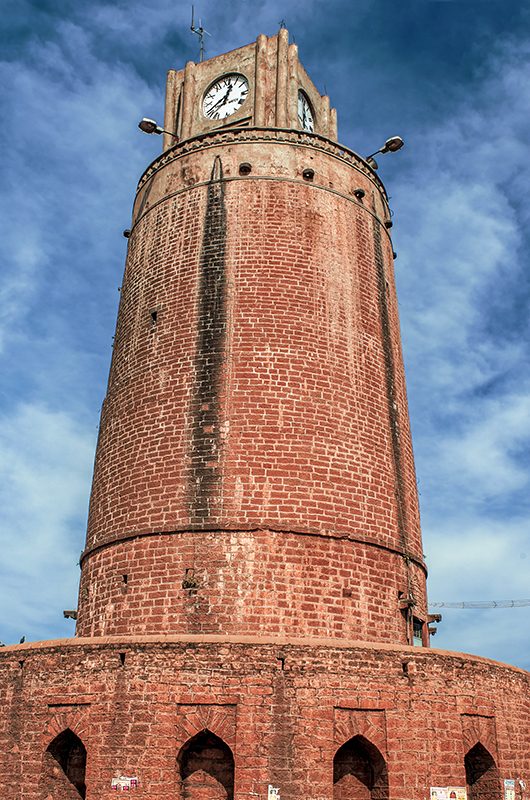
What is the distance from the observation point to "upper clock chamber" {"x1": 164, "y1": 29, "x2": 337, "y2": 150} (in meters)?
18.9

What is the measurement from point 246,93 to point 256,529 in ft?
36.6

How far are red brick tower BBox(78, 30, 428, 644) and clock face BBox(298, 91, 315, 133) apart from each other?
58.7 inches

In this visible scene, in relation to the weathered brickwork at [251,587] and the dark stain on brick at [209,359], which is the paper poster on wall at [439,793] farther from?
the dark stain on brick at [209,359]

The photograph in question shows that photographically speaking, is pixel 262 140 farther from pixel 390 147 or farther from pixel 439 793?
pixel 439 793

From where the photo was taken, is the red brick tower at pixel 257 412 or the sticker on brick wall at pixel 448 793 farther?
the red brick tower at pixel 257 412

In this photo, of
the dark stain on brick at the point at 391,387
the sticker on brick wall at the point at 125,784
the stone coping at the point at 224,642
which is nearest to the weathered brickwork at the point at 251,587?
the dark stain on brick at the point at 391,387

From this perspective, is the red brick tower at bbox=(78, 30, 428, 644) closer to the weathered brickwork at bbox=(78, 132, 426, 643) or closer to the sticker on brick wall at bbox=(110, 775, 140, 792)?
the weathered brickwork at bbox=(78, 132, 426, 643)

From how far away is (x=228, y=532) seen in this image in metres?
13.8

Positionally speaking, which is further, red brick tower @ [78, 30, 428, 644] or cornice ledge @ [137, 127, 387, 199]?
cornice ledge @ [137, 127, 387, 199]

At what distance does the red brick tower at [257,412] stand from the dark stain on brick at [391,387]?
0.16 feet

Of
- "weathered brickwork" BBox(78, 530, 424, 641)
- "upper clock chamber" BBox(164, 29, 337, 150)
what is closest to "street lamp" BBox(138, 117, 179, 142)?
"upper clock chamber" BBox(164, 29, 337, 150)

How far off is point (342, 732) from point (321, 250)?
9206mm

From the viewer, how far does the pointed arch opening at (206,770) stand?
11.4 meters

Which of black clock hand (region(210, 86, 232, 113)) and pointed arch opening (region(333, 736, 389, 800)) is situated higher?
black clock hand (region(210, 86, 232, 113))
